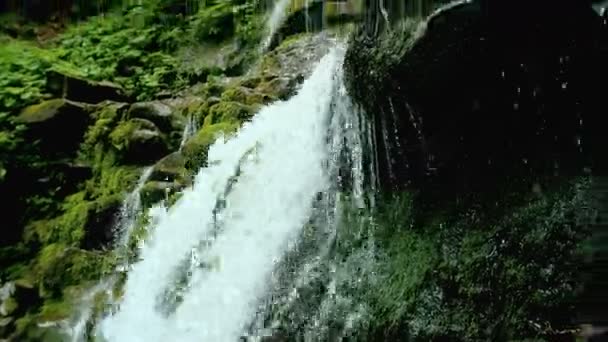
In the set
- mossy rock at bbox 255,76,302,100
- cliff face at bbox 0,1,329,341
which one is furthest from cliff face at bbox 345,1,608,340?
cliff face at bbox 0,1,329,341

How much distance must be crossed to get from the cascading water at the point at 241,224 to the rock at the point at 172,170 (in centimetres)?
12

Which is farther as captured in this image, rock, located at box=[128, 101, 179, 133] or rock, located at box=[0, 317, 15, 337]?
rock, located at box=[128, 101, 179, 133]

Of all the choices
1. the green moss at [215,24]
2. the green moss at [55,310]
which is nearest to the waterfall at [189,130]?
the green moss at [215,24]

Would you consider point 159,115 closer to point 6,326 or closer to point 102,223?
point 102,223

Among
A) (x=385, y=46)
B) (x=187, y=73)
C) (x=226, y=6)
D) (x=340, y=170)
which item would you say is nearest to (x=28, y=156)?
(x=187, y=73)

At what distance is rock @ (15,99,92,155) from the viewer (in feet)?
16.6

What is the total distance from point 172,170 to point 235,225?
65cm

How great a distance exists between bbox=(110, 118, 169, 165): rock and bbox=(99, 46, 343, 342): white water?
0.56 m

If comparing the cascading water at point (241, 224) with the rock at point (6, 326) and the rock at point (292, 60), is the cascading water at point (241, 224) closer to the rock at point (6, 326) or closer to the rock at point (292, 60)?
the rock at point (292, 60)

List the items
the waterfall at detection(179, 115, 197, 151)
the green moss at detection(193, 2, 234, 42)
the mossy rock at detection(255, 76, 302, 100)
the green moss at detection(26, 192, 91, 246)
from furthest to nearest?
the green moss at detection(193, 2, 234, 42)
the waterfall at detection(179, 115, 197, 151)
the green moss at detection(26, 192, 91, 246)
the mossy rock at detection(255, 76, 302, 100)

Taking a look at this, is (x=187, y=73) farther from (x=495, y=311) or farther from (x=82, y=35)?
(x=495, y=311)

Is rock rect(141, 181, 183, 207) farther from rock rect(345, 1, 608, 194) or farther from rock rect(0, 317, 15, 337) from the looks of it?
rock rect(345, 1, 608, 194)

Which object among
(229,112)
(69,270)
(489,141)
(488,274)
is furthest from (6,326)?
(489,141)

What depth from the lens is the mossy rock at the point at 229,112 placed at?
4469mm
